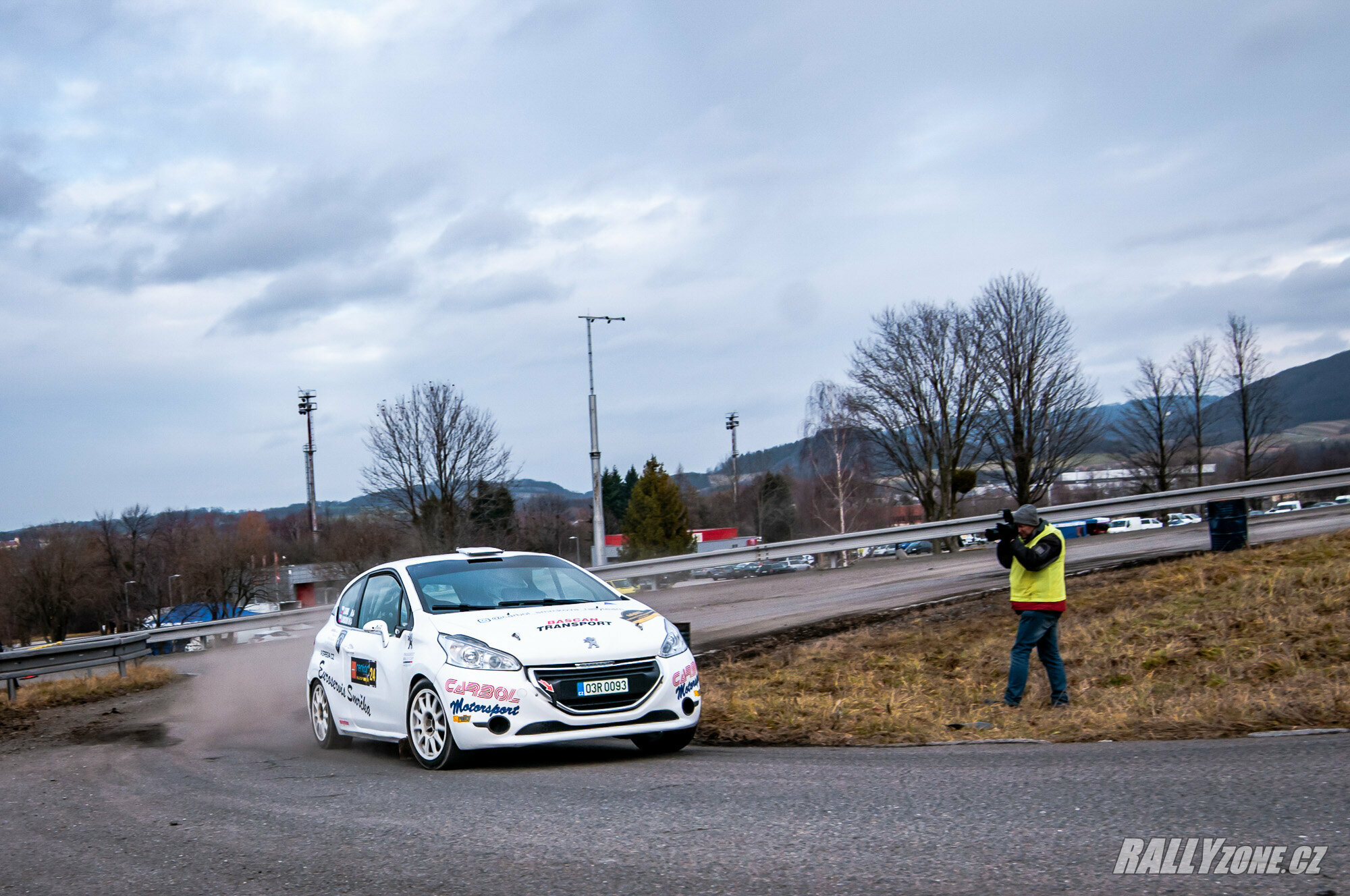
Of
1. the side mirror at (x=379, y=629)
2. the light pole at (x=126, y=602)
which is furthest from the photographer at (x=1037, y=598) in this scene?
the light pole at (x=126, y=602)

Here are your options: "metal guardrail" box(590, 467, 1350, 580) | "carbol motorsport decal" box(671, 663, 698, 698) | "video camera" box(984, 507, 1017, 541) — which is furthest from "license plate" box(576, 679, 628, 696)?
"metal guardrail" box(590, 467, 1350, 580)

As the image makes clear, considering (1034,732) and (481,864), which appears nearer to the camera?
(481,864)

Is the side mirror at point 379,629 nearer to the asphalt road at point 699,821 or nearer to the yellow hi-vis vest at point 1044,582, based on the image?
the asphalt road at point 699,821

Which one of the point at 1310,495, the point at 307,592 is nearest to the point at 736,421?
the point at 307,592

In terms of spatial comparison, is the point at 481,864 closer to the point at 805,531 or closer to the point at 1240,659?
the point at 1240,659

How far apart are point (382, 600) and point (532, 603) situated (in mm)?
1526

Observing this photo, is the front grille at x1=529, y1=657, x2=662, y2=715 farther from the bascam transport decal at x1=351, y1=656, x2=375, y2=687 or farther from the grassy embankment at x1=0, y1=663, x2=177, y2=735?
the grassy embankment at x1=0, y1=663, x2=177, y2=735

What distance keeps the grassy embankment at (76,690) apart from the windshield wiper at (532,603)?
939cm

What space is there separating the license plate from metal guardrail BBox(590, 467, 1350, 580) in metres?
13.0

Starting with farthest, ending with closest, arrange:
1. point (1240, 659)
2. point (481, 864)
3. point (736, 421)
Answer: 1. point (736, 421)
2. point (1240, 659)
3. point (481, 864)

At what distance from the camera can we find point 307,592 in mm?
66125

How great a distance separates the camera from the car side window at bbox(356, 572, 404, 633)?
8.86m

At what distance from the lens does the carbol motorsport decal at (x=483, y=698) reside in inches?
289

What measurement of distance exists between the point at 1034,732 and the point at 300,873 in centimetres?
524
